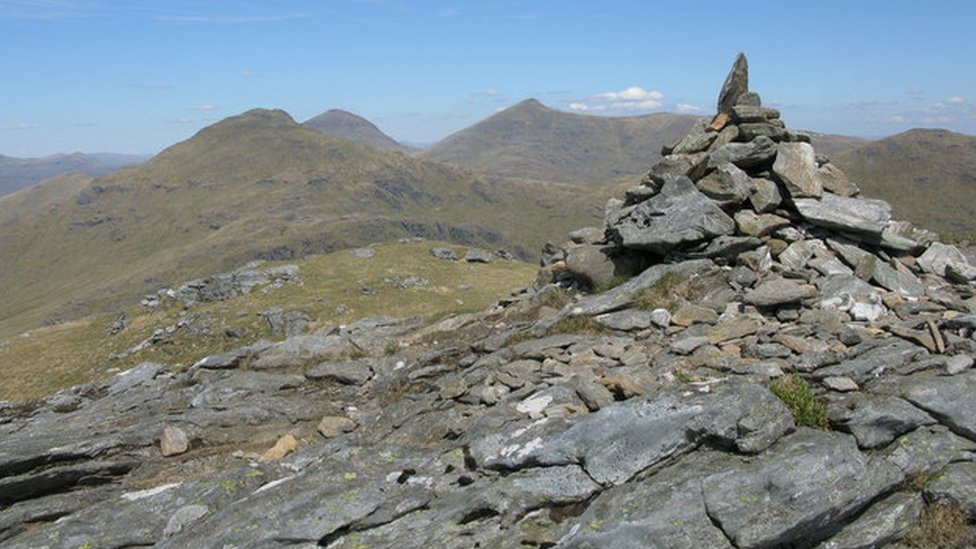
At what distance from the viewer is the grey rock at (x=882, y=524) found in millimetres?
10195

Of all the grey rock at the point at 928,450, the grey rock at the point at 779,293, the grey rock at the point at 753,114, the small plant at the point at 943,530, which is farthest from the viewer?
the grey rock at the point at 753,114

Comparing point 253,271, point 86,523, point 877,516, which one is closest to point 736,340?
point 877,516

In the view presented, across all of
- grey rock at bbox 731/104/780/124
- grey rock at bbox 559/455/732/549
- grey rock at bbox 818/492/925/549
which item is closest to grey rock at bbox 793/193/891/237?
grey rock at bbox 731/104/780/124

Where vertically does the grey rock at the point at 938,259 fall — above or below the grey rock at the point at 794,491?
above

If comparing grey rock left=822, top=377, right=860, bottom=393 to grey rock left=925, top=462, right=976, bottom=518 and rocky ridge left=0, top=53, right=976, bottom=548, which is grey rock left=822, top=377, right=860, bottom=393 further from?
grey rock left=925, top=462, right=976, bottom=518

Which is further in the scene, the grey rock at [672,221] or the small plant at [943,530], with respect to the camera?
the grey rock at [672,221]

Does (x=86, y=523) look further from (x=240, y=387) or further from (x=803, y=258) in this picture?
(x=803, y=258)

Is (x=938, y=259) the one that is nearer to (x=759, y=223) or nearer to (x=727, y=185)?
(x=759, y=223)

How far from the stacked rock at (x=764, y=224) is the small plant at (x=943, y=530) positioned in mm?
8326

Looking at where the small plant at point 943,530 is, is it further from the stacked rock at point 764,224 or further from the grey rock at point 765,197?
the grey rock at point 765,197

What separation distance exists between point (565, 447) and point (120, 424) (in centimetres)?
1345

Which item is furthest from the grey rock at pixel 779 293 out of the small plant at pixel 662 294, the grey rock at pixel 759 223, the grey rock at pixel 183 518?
the grey rock at pixel 183 518

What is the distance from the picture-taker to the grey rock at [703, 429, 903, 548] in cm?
1000

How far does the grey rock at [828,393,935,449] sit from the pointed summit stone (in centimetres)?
1703
